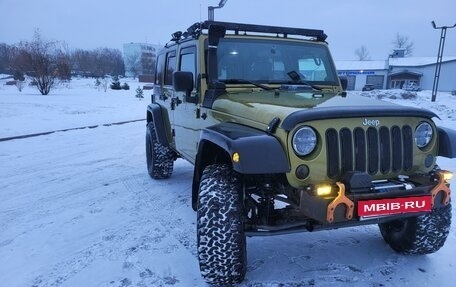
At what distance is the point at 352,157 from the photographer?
2.87 m

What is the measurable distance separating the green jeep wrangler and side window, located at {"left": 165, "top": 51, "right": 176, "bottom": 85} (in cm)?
146

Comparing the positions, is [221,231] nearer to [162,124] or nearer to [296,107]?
[296,107]

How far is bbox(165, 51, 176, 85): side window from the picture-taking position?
5.47m

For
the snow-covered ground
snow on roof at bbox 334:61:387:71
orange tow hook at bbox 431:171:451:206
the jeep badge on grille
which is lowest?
the snow-covered ground

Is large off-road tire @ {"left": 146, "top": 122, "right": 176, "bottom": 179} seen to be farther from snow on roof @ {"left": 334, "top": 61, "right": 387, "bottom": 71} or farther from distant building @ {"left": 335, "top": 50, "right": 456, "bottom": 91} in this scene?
snow on roof @ {"left": 334, "top": 61, "right": 387, "bottom": 71}

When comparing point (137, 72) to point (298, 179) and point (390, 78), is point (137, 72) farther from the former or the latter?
point (298, 179)

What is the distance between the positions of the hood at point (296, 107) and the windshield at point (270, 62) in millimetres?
318

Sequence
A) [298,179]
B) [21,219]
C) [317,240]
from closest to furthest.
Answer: [298,179]
[317,240]
[21,219]

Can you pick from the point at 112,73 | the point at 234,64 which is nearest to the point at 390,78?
the point at 112,73

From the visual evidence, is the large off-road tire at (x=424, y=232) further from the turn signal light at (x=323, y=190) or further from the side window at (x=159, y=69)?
the side window at (x=159, y=69)

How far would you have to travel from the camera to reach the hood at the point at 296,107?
2.83 meters

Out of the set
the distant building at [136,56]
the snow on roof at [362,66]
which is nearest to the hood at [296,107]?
the snow on roof at [362,66]

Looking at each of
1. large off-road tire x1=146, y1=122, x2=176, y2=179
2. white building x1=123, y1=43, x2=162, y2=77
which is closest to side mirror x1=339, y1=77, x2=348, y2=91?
large off-road tire x1=146, y1=122, x2=176, y2=179

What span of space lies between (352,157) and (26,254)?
312cm
